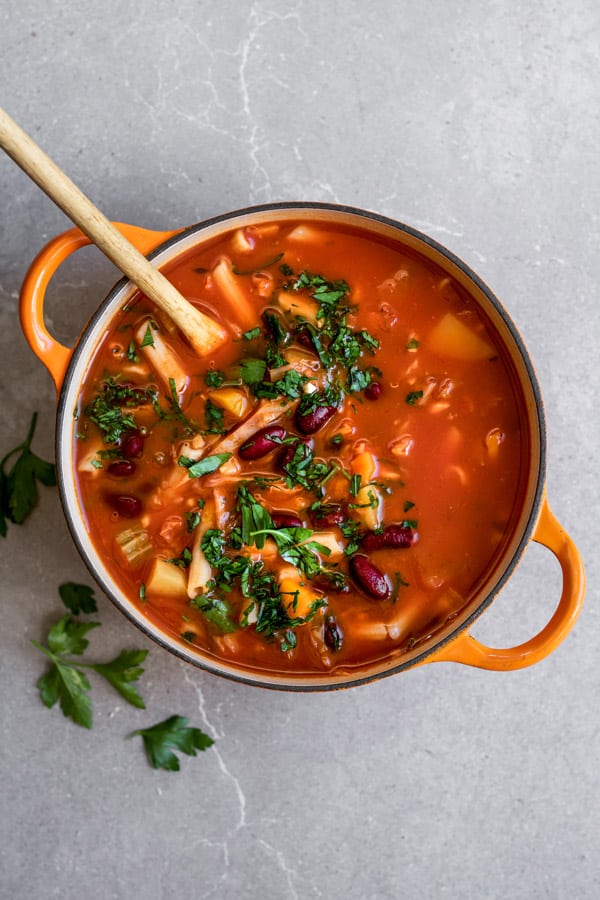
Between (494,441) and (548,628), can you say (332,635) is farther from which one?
(494,441)

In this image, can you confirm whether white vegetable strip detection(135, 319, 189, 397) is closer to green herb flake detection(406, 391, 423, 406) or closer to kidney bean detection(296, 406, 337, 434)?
kidney bean detection(296, 406, 337, 434)

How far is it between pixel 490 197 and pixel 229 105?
3.34 feet

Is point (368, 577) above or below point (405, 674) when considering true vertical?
above

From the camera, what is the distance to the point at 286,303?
8.83 ft

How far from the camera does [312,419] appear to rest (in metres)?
2.63

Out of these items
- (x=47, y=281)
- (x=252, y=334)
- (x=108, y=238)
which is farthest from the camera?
(x=252, y=334)

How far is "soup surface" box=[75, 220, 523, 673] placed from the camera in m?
2.69

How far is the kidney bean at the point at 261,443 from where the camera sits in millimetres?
2643

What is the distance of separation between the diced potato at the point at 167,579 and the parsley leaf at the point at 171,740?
0.63 metres

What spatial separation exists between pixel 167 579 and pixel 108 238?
1085mm

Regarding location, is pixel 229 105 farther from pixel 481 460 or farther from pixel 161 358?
pixel 481 460

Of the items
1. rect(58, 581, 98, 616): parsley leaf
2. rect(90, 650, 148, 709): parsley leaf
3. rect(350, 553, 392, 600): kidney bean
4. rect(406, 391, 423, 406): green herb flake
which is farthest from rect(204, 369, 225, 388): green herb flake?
rect(90, 650, 148, 709): parsley leaf

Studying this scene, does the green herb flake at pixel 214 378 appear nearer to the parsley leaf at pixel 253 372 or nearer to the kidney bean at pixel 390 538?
the parsley leaf at pixel 253 372

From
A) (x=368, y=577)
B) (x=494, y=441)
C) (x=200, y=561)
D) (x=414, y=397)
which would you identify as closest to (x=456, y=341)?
(x=414, y=397)
